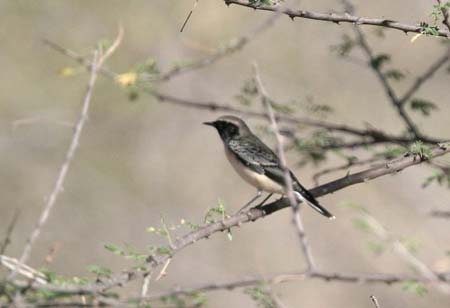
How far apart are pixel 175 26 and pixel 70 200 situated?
10.7ft

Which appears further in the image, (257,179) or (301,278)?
(257,179)

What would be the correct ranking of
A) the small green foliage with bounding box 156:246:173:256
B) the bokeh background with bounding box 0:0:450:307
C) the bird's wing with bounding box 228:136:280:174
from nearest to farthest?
the small green foliage with bounding box 156:246:173:256
the bird's wing with bounding box 228:136:280:174
the bokeh background with bounding box 0:0:450:307

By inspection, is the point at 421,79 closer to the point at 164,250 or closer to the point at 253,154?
the point at 253,154

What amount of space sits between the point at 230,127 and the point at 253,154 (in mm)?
642

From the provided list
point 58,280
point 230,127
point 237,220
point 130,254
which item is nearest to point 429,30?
point 237,220

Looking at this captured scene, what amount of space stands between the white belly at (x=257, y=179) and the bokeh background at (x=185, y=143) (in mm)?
3874

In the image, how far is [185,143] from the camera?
1304 cm

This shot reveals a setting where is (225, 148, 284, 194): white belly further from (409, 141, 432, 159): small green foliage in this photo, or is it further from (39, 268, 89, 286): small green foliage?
(39, 268, 89, 286): small green foliage

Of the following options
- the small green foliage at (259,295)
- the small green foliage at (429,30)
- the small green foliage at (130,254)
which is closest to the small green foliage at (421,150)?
the small green foliage at (429,30)

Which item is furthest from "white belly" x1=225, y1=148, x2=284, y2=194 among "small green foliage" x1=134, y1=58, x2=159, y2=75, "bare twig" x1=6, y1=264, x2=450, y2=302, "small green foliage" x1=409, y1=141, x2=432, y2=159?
"bare twig" x1=6, y1=264, x2=450, y2=302

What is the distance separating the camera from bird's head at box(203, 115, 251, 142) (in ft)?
24.6

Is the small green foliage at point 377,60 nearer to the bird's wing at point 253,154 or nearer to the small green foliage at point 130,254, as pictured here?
the bird's wing at point 253,154

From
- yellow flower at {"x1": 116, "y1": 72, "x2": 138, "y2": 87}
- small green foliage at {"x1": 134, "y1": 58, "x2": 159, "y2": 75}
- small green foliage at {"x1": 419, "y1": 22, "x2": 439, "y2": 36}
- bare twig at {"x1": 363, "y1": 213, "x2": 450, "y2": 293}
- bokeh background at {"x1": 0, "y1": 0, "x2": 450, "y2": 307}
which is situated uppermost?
bokeh background at {"x1": 0, "y1": 0, "x2": 450, "y2": 307}

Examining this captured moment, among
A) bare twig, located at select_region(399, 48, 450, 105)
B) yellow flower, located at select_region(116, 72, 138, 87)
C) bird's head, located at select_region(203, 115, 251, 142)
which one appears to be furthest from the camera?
bird's head, located at select_region(203, 115, 251, 142)
